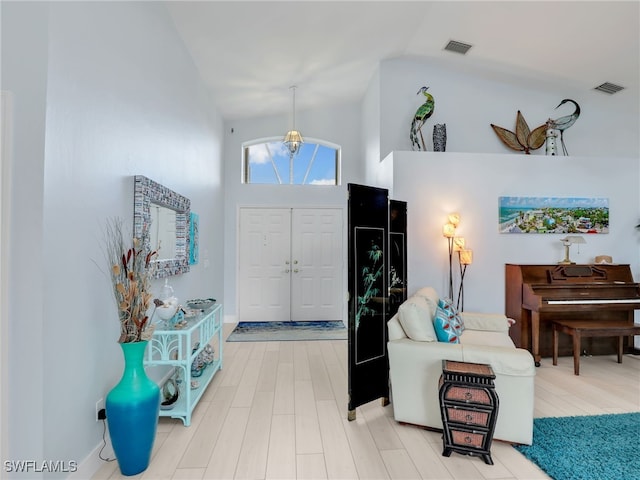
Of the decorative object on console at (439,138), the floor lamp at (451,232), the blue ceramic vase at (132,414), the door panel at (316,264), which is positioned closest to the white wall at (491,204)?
the floor lamp at (451,232)

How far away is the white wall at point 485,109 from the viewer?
478 centimetres

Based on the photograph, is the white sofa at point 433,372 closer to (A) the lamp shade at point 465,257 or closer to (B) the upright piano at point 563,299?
(A) the lamp shade at point 465,257

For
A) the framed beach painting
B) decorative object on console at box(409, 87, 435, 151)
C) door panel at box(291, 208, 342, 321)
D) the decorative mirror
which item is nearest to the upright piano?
the framed beach painting

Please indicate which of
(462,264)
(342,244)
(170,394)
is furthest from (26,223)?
(342,244)

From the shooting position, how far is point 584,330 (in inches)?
141

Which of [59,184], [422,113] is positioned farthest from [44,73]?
[422,113]

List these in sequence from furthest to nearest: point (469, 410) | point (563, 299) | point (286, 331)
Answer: point (286, 331) < point (563, 299) < point (469, 410)

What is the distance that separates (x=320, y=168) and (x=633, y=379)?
4.84 m

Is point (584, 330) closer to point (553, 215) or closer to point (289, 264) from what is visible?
point (553, 215)

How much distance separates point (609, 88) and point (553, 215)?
202cm

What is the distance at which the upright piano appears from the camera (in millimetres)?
3781

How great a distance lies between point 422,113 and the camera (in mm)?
4477

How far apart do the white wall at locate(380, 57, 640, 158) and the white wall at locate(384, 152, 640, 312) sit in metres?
0.58

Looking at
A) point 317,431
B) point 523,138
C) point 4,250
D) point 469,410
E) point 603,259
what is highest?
point 523,138
